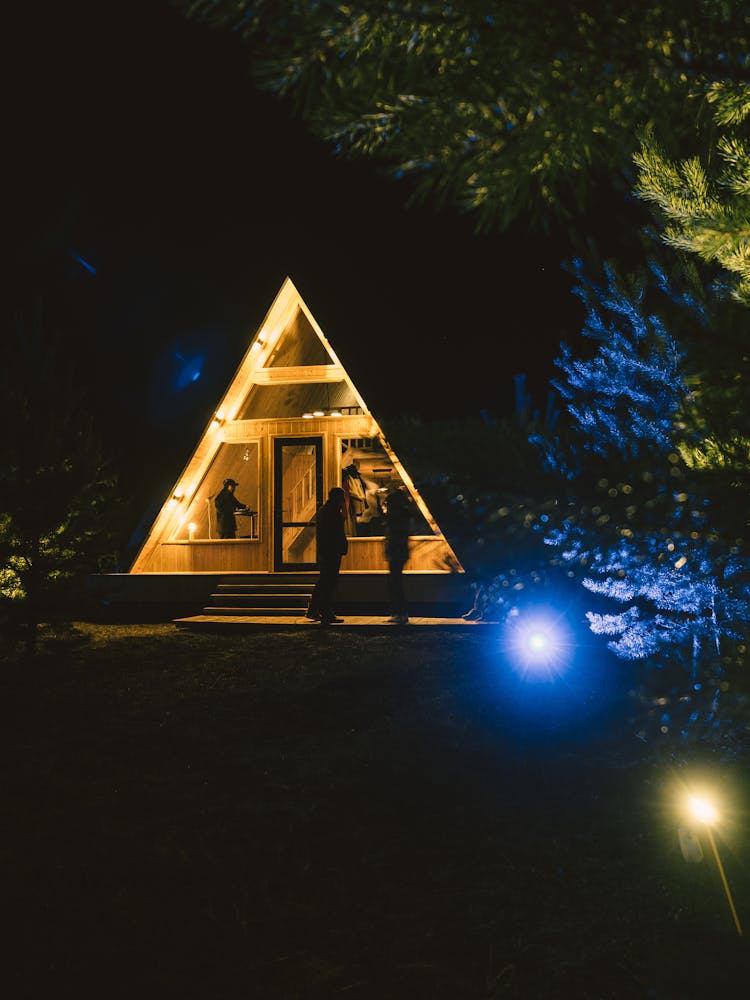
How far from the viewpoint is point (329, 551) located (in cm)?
1120

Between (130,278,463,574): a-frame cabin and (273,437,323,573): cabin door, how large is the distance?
0.07ft

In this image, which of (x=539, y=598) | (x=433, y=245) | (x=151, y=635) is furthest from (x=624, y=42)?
(x=433, y=245)

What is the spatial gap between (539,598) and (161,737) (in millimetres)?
4573

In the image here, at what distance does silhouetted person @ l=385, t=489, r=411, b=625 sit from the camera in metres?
11.3

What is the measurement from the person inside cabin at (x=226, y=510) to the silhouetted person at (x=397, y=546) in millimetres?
4437

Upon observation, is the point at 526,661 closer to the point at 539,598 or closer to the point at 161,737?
the point at 161,737

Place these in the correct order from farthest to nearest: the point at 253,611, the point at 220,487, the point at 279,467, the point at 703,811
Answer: the point at 220,487
the point at 279,467
the point at 253,611
the point at 703,811

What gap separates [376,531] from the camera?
14.1 m

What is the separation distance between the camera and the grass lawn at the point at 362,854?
2400 millimetres

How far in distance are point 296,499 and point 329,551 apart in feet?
13.3

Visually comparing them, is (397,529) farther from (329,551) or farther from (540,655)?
(540,655)

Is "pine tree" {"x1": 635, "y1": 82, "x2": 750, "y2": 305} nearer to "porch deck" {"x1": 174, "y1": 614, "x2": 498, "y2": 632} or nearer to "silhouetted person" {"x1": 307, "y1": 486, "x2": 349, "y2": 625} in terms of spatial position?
"porch deck" {"x1": 174, "y1": 614, "x2": 498, "y2": 632}

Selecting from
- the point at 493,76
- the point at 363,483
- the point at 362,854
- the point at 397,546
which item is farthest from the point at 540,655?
the point at 493,76

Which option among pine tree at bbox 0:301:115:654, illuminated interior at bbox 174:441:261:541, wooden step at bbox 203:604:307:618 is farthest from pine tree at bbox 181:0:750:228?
illuminated interior at bbox 174:441:261:541
